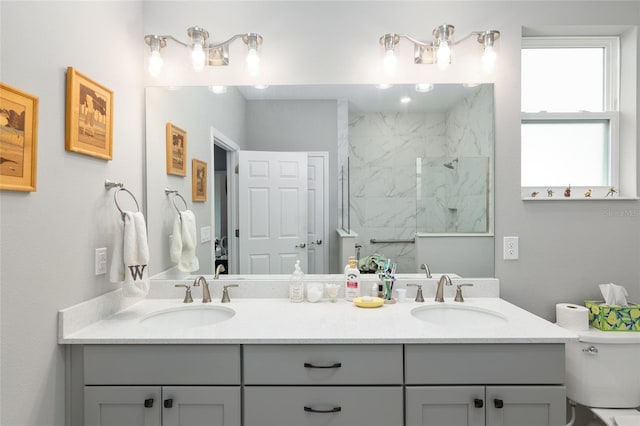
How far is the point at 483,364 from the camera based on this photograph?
4.61ft

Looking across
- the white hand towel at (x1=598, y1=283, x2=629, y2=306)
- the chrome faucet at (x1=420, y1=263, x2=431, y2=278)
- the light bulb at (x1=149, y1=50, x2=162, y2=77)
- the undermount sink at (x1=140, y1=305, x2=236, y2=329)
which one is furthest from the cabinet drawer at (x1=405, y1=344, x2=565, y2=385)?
the light bulb at (x1=149, y1=50, x2=162, y2=77)

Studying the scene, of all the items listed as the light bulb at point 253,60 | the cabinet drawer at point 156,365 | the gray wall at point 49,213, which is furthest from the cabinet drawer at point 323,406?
the light bulb at point 253,60

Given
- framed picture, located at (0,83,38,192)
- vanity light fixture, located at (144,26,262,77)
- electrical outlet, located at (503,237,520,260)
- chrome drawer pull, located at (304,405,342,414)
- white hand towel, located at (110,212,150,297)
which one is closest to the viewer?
framed picture, located at (0,83,38,192)

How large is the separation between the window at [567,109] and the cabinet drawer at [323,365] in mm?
1359

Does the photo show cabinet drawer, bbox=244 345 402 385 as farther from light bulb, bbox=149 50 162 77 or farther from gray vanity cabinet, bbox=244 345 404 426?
light bulb, bbox=149 50 162 77

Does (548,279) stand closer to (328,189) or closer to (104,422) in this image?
(328,189)

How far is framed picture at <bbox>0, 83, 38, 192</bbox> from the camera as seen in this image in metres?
1.14

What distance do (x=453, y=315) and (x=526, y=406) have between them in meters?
0.52

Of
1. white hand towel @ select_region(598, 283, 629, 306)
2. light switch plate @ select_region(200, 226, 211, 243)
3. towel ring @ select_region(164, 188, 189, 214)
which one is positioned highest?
towel ring @ select_region(164, 188, 189, 214)

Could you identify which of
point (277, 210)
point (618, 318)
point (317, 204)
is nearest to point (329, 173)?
point (317, 204)

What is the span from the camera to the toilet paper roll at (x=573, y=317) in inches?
71.6

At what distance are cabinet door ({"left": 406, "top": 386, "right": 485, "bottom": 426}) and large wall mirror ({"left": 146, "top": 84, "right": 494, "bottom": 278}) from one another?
2.39ft

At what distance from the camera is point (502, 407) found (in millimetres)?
1397

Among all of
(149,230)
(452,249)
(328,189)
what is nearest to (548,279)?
(452,249)
